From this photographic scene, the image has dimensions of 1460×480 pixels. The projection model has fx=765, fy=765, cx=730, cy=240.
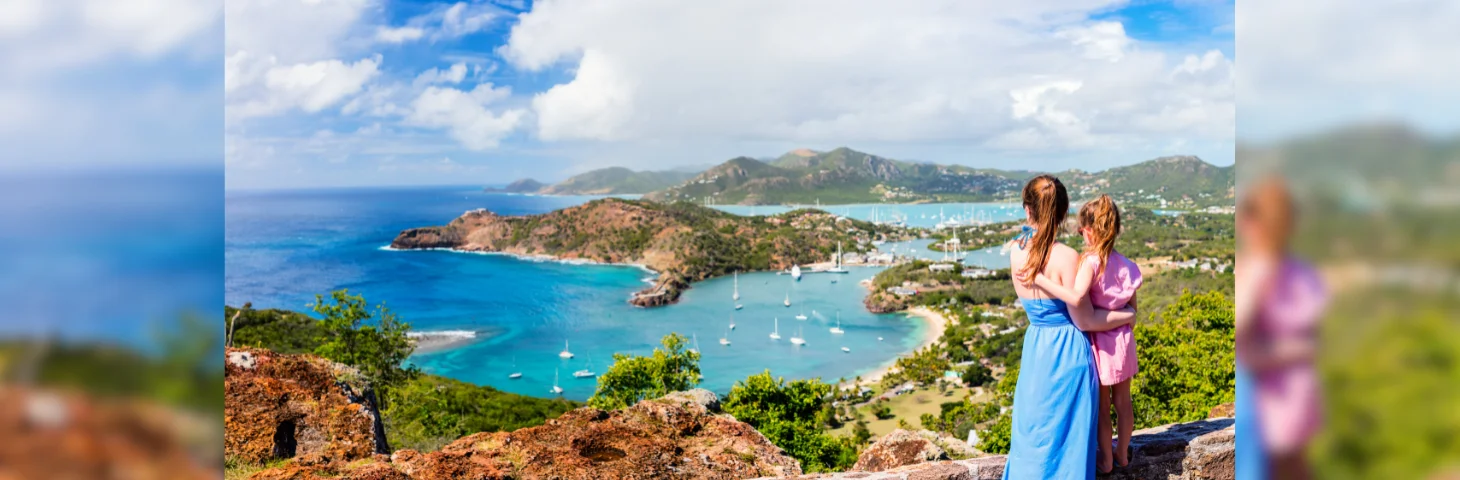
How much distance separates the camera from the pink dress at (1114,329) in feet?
11.0

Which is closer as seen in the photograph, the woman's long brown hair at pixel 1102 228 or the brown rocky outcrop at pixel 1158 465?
the woman's long brown hair at pixel 1102 228

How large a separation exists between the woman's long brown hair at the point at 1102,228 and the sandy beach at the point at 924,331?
39915mm

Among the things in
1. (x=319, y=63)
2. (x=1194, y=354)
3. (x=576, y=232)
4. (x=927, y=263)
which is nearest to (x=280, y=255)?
(x=319, y=63)

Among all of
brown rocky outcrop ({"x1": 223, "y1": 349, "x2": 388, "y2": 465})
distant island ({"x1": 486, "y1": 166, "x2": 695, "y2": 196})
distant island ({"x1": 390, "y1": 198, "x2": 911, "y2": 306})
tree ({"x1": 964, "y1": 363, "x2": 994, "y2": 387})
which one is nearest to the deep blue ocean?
distant island ({"x1": 486, "y1": 166, "x2": 695, "y2": 196})

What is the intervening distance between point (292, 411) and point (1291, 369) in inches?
302

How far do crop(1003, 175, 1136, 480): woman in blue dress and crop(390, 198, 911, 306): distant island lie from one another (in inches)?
2151

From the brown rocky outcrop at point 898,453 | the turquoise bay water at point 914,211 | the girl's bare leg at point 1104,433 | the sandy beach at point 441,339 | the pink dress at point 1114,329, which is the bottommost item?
the sandy beach at point 441,339

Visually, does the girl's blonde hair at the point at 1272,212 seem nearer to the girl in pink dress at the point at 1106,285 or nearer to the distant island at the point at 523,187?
the girl in pink dress at the point at 1106,285

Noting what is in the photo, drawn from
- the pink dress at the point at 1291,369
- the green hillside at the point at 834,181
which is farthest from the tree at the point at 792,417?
the green hillside at the point at 834,181

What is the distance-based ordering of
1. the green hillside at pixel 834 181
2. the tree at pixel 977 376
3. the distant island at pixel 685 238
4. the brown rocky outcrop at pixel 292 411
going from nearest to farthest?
1. the brown rocky outcrop at pixel 292 411
2. the tree at pixel 977 376
3. the distant island at pixel 685 238
4. the green hillside at pixel 834 181

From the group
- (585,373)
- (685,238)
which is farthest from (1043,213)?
(685,238)

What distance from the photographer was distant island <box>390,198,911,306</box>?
59375mm

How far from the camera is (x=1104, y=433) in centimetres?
367

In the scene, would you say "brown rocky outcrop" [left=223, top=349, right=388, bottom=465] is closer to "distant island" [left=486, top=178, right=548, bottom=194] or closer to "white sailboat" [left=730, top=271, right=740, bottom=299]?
"white sailboat" [left=730, top=271, right=740, bottom=299]
